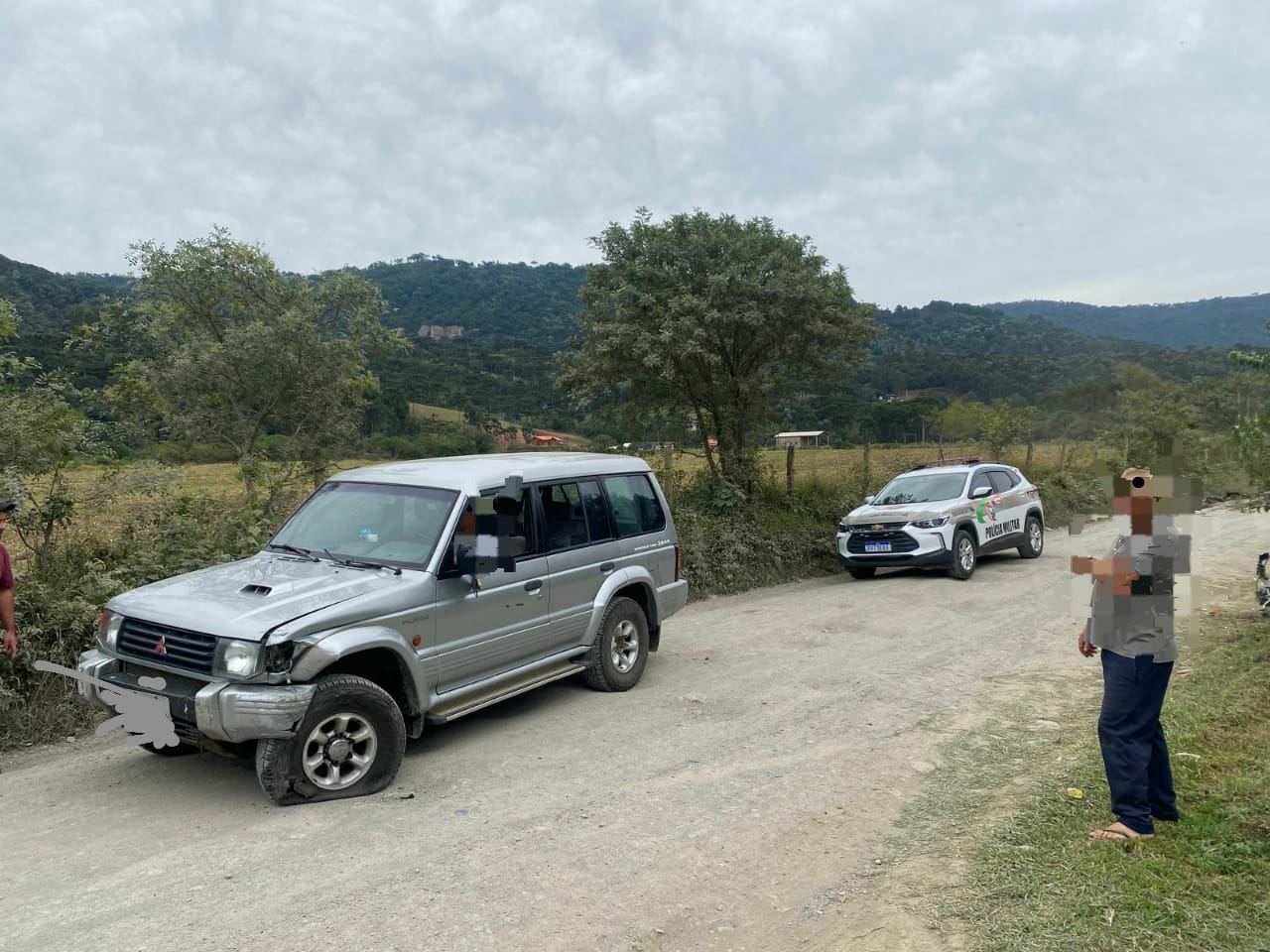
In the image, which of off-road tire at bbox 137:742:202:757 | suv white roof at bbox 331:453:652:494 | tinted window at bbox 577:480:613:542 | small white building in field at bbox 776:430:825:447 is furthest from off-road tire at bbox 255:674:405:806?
small white building in field at bbox 776:430:825:447

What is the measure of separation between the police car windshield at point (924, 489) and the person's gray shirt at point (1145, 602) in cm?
951

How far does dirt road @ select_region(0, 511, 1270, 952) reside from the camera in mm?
3496

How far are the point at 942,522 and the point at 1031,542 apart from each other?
3.40 metres

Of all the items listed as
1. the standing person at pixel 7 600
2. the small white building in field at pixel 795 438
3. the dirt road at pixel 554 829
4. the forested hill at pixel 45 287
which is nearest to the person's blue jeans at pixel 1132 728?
the dirt road at pixel 554 829

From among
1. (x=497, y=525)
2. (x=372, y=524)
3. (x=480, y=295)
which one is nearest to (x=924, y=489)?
(x=497, y=525)

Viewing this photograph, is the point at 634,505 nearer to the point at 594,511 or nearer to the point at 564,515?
the point at 594,511

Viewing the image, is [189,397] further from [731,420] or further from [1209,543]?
[1209,543]

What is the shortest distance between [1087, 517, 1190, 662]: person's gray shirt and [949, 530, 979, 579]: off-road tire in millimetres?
8759

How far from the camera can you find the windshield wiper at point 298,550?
19.0ft

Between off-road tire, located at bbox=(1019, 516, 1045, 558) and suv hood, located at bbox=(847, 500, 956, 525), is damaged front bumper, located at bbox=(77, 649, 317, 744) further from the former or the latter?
off-road tire, located at bbox=(1019, 516, 1045, 558)

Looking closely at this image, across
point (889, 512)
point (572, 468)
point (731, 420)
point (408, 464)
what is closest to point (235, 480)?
point (408, 464)

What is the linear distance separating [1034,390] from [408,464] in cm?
5001

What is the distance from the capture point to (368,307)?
15.0 metres

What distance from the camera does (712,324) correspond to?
45.1 ft
